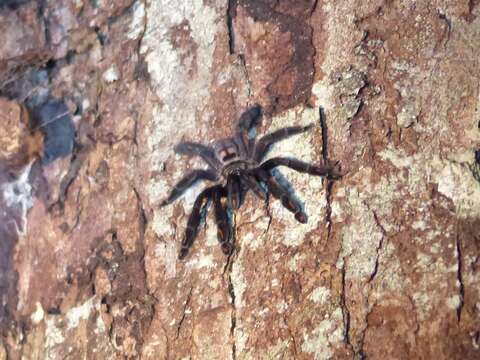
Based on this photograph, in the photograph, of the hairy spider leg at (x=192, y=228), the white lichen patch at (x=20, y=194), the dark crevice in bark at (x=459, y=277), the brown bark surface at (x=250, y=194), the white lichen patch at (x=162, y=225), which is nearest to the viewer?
the dark crevice in bark at (x=459, y=277)

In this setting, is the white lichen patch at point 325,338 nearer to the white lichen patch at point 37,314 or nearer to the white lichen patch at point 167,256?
the white lichen patch at point 167,256

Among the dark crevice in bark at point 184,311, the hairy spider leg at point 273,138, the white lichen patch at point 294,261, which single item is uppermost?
the hairy spider leg at point 273,138

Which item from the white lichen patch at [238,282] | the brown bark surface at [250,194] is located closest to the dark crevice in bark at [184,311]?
the brown bark surface at [250,194]

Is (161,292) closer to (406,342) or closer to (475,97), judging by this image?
(406,342)

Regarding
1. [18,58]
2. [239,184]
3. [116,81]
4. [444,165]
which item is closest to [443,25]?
[444,165]

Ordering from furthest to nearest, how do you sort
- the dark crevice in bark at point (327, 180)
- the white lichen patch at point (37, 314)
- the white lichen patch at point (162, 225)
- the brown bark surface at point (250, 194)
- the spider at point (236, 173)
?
1. the white lichen patch at point (37, 314)
2. the white lichen patch at point (162, 225)
3. the spider at point (236, 173)
4. the dark crevice in bark at point (327, 180)
5. the brown bark surface at point (250, 194)

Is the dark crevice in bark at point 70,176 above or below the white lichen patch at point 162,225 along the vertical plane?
above

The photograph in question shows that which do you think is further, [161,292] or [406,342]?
[161,292]
